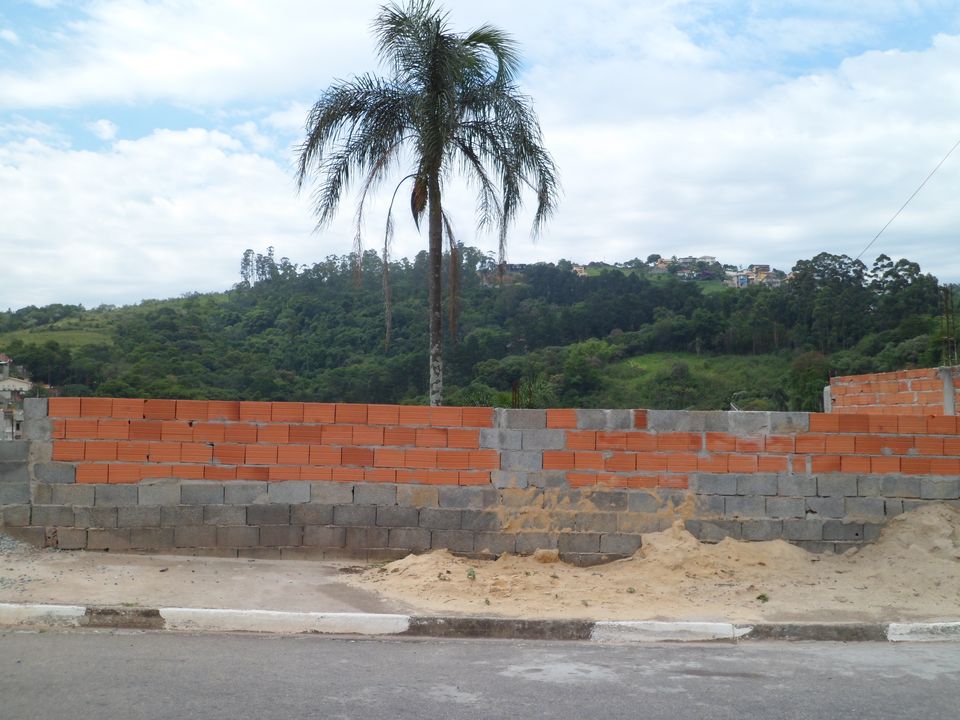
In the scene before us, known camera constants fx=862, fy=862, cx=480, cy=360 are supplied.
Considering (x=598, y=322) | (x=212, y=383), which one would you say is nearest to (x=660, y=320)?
(x=598, y=322)

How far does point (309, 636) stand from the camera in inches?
243

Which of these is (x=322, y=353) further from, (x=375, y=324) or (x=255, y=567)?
(x=255, y=567)

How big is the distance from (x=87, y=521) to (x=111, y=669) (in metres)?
2.85

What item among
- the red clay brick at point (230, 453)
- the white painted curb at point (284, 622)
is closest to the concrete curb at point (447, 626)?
the white painted curb at point (284, 622)

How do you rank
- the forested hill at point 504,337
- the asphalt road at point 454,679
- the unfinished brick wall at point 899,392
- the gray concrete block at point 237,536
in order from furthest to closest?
the forested hill at point 504,337 < the unfinished brick wall at point 899,392 < the gray concrete block at point 237,536 < the asphalt road at point 454,679

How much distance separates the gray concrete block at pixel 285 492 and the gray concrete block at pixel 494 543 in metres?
1.63

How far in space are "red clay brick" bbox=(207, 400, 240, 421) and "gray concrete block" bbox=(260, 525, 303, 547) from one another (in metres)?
1.03

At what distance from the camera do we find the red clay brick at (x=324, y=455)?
7.77 m

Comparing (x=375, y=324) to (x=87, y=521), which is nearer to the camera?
(x=87, y=521)

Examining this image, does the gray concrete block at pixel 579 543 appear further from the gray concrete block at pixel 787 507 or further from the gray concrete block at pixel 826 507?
the gray concrete block at pixel 826 507

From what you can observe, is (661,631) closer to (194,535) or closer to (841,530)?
(841,530)

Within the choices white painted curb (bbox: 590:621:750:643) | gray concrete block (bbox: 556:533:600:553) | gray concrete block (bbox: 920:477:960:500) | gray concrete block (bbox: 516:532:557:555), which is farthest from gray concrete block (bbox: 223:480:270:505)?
gray concrete block (bbox: 920:477:960:500)

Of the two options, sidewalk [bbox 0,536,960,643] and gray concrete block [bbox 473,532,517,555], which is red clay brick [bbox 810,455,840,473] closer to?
sidewalk [bbox 0,536,960,643]

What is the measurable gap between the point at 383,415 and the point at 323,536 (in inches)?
47.8
